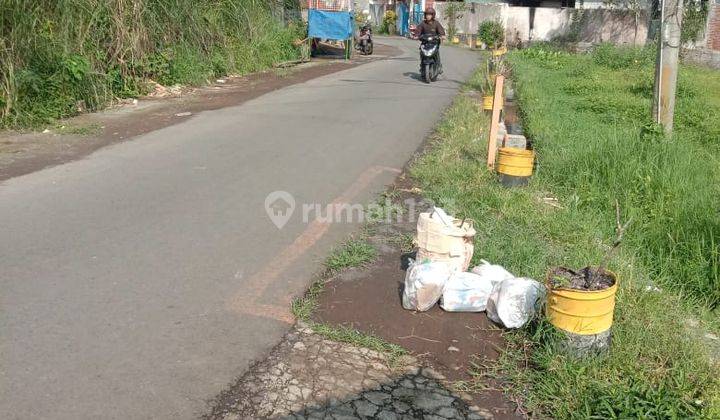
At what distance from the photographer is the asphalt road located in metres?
3.41

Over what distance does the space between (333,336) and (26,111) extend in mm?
8033

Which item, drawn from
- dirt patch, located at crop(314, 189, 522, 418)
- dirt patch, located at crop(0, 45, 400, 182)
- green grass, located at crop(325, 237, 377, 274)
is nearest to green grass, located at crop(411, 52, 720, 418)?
dirt patch, located at crop(314, 189, 522, 418)

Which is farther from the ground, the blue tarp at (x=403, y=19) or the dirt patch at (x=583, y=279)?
the blue tarp at (x=403, y=19)

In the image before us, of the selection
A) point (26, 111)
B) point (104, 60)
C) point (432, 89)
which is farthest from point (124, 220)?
point (432, 89)

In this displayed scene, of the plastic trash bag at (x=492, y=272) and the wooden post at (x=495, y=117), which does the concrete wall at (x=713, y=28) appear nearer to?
the wooden post at (x=495, y=117)

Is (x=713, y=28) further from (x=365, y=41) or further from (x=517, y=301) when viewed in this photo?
(x=517, y=301)

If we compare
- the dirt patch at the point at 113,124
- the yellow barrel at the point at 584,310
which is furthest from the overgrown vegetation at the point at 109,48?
the yellow barrel at the point at 584,310

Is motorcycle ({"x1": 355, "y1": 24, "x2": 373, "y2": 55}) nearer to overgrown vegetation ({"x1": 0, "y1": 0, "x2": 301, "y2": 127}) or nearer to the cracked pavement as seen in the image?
overgrown vegetation ({"x1": 0, "y1": 0, "x2": 301, "y2": 127})

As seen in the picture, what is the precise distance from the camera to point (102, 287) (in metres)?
4.45

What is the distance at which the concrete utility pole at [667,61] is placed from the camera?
8766 millimetres

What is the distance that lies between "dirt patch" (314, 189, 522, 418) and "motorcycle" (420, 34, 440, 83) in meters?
12.2

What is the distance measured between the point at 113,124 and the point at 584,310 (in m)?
8.57

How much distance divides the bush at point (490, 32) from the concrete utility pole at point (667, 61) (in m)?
24.6

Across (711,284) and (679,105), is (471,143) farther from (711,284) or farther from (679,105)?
(679,105)
